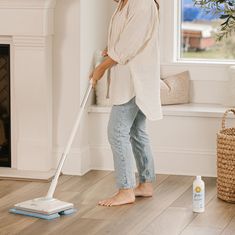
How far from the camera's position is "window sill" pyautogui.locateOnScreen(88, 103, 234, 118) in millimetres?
4766

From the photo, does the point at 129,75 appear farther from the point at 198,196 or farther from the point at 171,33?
the point at 171,33

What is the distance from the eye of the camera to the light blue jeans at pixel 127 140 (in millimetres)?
4035

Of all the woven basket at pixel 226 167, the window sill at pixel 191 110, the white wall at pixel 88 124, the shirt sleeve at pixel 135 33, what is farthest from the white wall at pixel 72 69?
the woven basket at pixel 226 167

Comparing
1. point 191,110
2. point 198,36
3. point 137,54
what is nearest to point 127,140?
Result: point 137,54

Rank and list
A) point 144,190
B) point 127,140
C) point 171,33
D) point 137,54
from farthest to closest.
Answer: point 171,33 → point 144,190 → point 127,140 → point 137,54

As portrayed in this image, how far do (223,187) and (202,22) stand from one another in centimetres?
155

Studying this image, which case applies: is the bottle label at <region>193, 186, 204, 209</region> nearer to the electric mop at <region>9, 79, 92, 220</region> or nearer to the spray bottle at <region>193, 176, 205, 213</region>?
the spray bottle at <region>193, 176, 205, 213</region>

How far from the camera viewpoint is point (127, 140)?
4.08 m

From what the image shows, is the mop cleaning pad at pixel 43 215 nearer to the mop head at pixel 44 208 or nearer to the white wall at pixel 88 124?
the mop head at pixel 44 208

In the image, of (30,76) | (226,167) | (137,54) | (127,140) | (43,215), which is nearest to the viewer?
(43,215)

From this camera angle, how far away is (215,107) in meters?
4.98

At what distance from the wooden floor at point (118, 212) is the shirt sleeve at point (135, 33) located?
0.84 m

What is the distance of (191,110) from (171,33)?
721mm

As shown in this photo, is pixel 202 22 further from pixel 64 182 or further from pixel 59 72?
pixel 64 182
